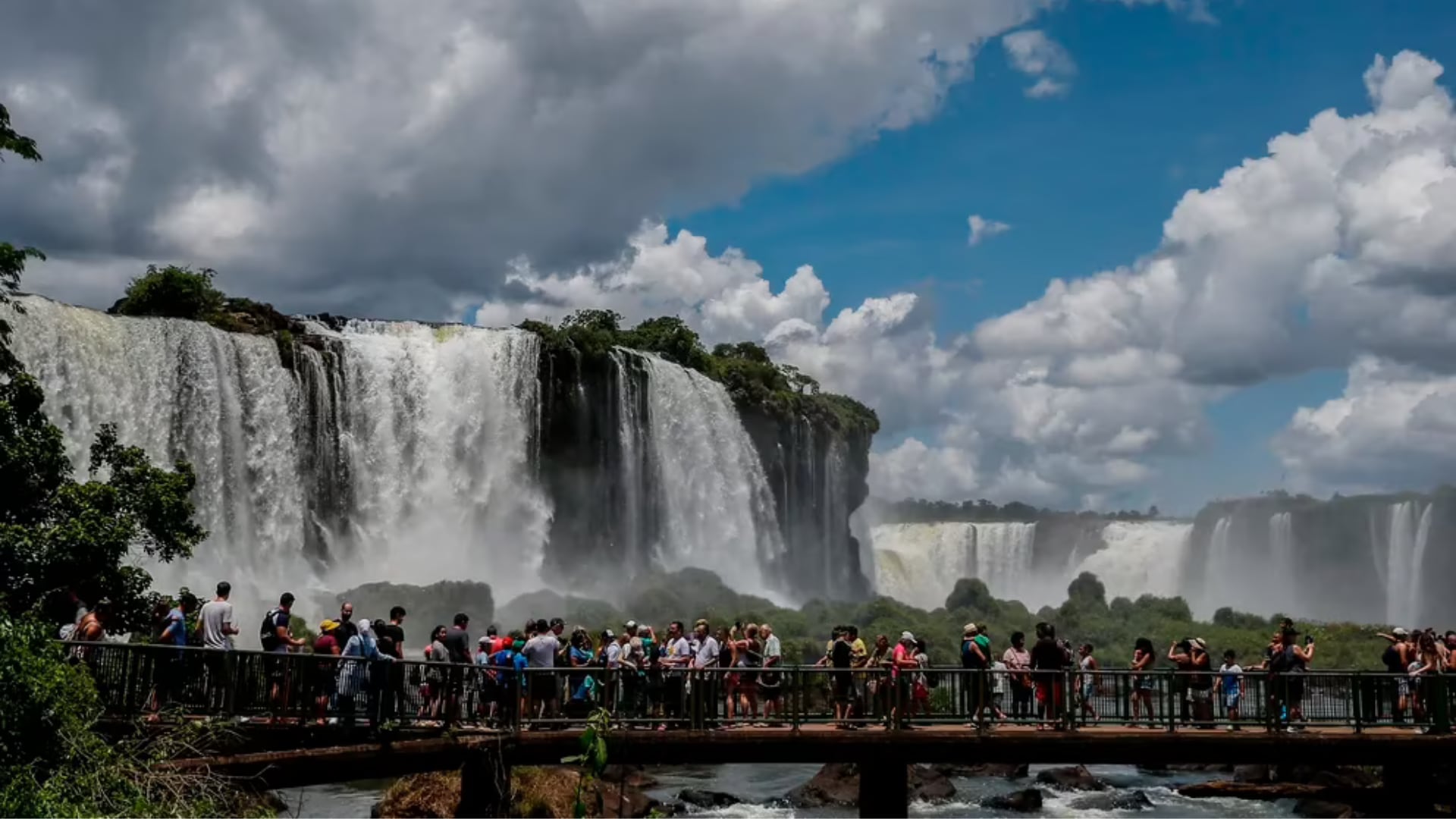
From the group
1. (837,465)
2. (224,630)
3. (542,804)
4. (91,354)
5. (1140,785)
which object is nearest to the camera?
(224,630)

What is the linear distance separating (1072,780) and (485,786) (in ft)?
42.4

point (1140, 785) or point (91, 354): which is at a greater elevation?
point (91, 354)

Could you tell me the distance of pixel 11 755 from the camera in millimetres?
11789

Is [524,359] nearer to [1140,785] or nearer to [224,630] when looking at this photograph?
[1140,785]

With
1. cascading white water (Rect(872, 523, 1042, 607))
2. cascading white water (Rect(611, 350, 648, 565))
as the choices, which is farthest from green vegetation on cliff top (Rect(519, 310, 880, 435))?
cascading white water (Rect(872, 523, 1042, 607))

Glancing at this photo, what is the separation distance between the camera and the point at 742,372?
60.9 meters

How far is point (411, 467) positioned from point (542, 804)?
25.8 metres

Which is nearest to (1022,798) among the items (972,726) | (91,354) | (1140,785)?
(1140,785)

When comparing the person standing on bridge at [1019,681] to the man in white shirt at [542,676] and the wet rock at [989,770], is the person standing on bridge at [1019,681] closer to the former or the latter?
the man in white shirt at [542,676]

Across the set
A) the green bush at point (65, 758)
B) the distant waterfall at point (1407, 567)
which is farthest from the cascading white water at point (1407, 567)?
the green bush at point (65, 758)

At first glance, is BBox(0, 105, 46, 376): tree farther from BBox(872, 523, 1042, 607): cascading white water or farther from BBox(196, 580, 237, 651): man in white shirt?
BBox(872, 523, 1042, 607): cascading white water

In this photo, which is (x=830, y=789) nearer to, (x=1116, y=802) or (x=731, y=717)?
(x=1116, y=802)

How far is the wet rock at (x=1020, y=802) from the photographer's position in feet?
75.1

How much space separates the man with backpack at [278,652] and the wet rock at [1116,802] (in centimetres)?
1347
